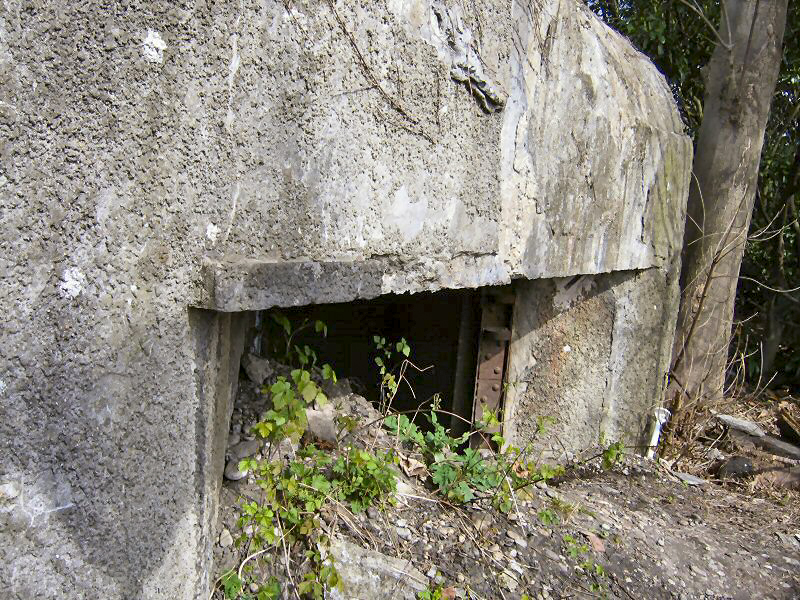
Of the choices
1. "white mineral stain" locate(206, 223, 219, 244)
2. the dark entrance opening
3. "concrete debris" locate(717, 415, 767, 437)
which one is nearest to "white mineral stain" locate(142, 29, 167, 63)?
"white mineral stain" locate(206, 223, 219, 244)

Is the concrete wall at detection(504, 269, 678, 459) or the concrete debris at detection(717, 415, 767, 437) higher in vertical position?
the concrete wall at detection(504, 269, 678, 459)

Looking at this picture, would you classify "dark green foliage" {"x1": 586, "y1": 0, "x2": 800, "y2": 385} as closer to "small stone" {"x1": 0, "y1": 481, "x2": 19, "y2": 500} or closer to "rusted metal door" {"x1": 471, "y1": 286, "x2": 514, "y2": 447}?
"rusted metal door" {"x1": 471, "y1": 286, "x2": 514, "y2": 447}

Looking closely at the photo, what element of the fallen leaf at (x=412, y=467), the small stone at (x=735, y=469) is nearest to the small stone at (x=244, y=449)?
the fallen leaf at (x=412, y=467)

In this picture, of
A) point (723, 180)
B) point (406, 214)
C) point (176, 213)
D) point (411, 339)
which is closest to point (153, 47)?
point (176, 213)

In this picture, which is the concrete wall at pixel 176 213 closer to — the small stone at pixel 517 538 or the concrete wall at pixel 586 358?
the small stone at pixel 517 538

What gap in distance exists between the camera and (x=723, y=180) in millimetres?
4598

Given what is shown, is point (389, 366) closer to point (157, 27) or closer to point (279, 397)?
point (279, 397)

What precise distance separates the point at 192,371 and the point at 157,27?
69 centimetres

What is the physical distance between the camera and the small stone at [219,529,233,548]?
1.80 m

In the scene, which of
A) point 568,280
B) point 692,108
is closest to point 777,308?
point 692,108

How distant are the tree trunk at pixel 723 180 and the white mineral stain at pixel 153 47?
4.01 meters

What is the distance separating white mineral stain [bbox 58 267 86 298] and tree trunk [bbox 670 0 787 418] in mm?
4054

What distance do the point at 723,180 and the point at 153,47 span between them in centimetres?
422

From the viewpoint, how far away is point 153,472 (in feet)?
4.70
